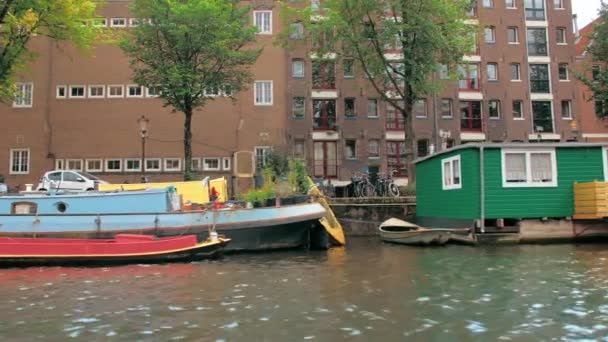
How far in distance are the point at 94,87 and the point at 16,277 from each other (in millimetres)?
23742

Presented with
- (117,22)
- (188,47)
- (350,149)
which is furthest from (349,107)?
(117,22)

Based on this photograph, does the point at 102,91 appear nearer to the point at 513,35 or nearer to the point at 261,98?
the point at 261,98

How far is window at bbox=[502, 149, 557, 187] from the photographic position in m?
19.1

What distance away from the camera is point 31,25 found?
76.2 feet

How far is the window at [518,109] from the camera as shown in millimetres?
38938

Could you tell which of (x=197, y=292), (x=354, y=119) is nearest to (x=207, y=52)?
(x=354, y=119)

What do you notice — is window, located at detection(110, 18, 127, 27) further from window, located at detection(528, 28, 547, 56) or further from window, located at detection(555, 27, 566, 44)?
window, located at detection(555, 27, 566, 44)

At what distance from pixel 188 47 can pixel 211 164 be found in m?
10.3

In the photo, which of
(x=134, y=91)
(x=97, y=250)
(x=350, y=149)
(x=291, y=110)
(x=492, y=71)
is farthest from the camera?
(x=492, y=71)

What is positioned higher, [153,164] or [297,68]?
[297,68]

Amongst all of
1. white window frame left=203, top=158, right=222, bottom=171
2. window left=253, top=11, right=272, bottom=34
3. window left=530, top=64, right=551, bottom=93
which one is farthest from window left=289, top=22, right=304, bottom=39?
window left=530, top=64, right=551, bottom=93

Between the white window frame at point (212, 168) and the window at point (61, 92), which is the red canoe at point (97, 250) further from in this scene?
the window at point (61, 92)

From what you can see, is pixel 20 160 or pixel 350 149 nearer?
pixel 20 160

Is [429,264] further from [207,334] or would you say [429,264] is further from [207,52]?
[207,52]
